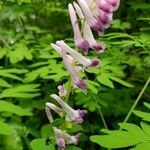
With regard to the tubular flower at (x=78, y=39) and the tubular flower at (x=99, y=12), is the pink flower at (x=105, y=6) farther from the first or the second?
the tubular flower at (x=78, y=39)

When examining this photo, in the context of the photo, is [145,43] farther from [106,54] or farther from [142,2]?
[142,2]

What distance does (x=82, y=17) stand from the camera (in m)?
2.02

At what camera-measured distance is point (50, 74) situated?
12.8 feet

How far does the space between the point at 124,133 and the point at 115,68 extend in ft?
4.64

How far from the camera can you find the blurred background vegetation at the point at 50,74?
327 centimetres

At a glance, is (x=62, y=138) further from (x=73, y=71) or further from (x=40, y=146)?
(x=73, y=71)

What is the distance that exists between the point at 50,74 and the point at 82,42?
1.97m

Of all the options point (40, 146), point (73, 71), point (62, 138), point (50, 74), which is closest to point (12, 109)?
point (40, 146)

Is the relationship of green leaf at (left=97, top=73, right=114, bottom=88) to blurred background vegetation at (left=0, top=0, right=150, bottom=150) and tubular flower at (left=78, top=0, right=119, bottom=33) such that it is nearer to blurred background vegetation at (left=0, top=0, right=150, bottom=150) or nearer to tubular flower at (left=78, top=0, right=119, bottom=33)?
blurred background vegetation at (left=0, top=0, right=150, bottom=150)

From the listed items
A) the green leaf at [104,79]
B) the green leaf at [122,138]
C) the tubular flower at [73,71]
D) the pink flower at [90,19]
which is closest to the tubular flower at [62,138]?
A: the green leaf at [122,138]

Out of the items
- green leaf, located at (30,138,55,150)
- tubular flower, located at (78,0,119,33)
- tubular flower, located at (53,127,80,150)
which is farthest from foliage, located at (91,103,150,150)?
tubular flower, located at (78,0,119,33)

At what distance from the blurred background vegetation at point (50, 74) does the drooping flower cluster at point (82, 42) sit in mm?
261

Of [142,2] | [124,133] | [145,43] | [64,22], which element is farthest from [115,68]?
[64,22]

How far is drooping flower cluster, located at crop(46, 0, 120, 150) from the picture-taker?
6.23 ft
